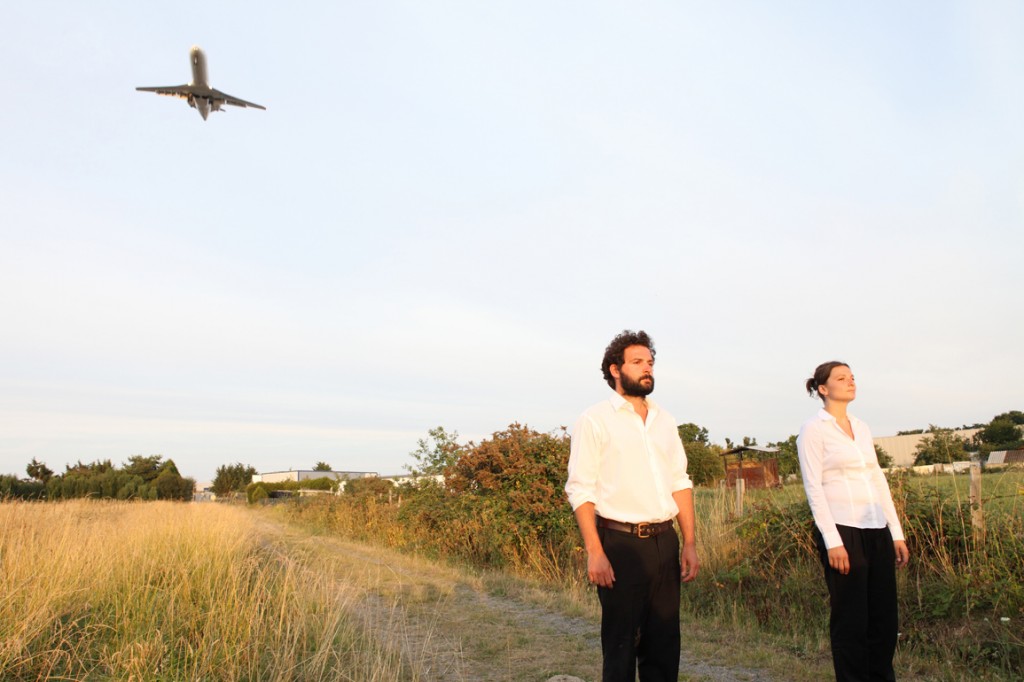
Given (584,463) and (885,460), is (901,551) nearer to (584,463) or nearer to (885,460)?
(584,463)

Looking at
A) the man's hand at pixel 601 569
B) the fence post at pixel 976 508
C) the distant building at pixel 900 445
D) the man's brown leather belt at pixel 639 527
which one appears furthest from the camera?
the distant building at pixel 900 445

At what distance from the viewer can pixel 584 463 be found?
3.66m

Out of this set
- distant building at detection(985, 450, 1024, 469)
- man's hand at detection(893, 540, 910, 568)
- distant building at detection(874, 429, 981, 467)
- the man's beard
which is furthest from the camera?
distant building at detection(874, 429, 981, 467)

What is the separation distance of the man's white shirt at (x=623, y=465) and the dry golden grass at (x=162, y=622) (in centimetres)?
191

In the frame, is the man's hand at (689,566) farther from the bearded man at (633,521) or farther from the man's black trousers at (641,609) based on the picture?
the man's black trousers at (641,609)

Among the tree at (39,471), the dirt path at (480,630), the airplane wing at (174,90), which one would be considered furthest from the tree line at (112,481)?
the dirt path at (480,630)

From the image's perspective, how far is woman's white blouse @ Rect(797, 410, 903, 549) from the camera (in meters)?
4.02

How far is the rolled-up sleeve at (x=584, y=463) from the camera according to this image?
3615 mm

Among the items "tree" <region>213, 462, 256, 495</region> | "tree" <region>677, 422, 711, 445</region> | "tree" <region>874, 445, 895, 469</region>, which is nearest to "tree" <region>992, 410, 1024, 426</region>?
"tree" <region>677, 422, 711, 445</region>

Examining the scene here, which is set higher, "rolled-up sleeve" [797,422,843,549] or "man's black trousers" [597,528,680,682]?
"rolled-up sleeve" [797,422,843,549]

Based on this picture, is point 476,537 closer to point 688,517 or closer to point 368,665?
point 368,665

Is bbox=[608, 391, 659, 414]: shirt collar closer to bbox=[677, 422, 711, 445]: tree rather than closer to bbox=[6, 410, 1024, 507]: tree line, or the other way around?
bbox=[6, 410, 1024, 507]: tree line

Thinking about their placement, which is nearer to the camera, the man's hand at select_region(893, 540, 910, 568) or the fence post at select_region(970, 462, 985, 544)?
the man's hand at select_region(893, 540, 910, 568)

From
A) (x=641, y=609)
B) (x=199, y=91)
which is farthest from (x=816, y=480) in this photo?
(x=199, y=91)
